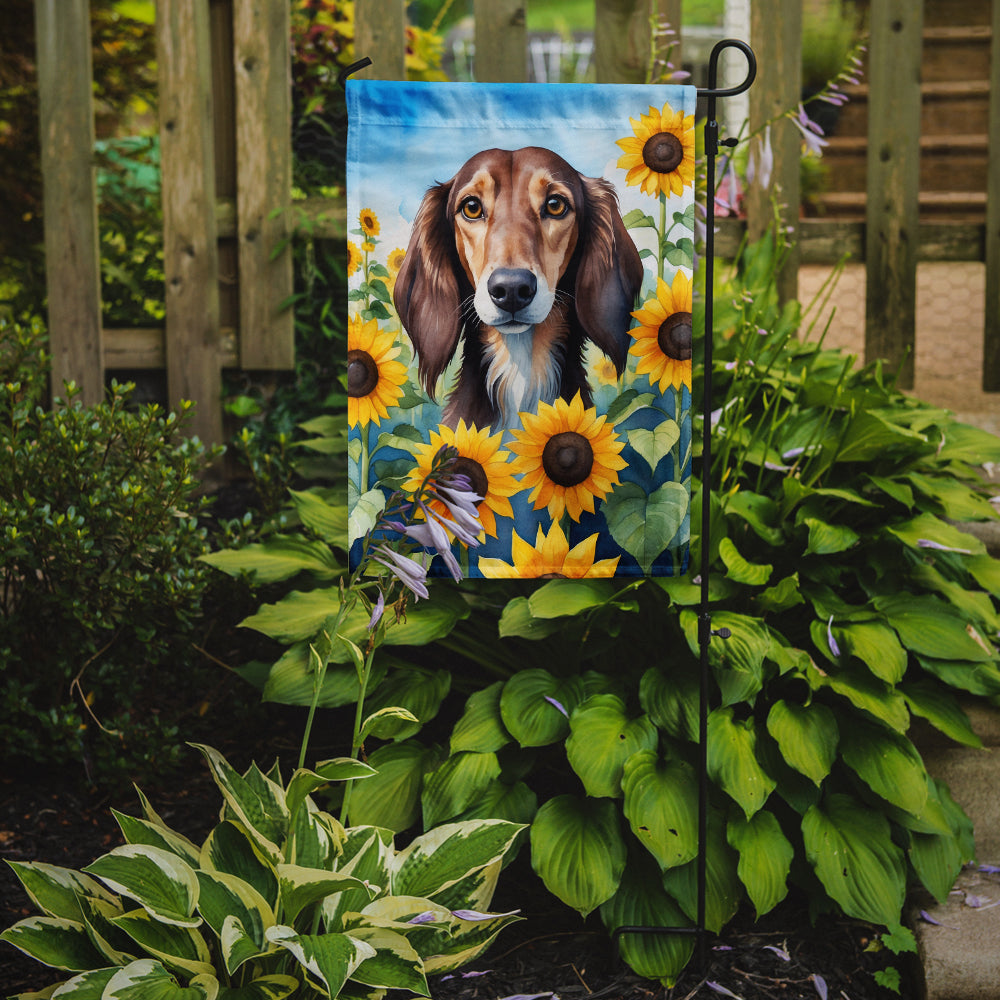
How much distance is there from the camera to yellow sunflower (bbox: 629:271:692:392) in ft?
5.72

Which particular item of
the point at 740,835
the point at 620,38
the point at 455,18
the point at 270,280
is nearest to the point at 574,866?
the point at 740,835

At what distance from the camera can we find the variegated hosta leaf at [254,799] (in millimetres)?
1546

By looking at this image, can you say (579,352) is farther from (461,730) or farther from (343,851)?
(343,851)

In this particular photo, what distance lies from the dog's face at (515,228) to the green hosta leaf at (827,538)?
0.72m

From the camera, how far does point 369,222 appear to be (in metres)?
1.70

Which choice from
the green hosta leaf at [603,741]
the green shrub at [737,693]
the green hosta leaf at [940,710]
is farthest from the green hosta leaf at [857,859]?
the green hosta leaf at [603,741]

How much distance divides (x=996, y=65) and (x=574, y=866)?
9.37 ft

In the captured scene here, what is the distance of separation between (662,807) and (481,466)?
67cm

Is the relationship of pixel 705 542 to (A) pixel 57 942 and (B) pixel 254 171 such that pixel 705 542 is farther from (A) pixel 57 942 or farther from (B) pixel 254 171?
(B) pixel 254 171

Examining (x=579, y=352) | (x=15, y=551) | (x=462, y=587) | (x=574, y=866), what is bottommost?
(x=574, y=866)

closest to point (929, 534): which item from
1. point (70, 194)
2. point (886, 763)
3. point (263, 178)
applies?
point (886, 763)

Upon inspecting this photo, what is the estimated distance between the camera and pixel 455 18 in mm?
9211

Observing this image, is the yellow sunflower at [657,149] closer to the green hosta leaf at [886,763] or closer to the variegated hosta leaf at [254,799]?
the green hosta leaf at [886,763]

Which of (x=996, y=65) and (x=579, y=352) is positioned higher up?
(x=996, y=65)
